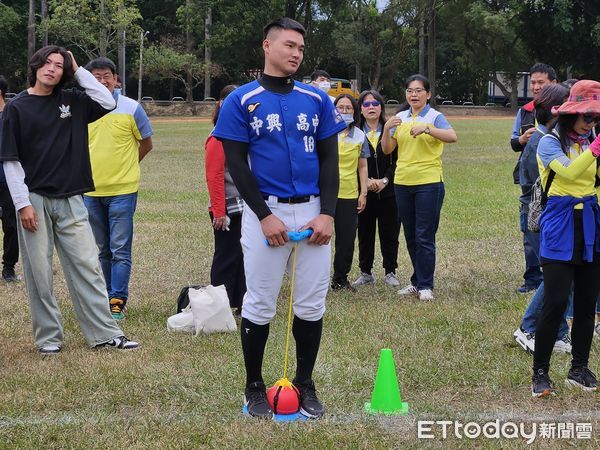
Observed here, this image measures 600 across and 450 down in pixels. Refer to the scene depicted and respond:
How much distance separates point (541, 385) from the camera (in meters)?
5.14

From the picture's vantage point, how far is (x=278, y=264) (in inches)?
181

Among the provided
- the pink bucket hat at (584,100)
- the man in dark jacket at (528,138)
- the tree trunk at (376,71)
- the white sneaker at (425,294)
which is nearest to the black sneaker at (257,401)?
the pink bucket hat at (584,100)

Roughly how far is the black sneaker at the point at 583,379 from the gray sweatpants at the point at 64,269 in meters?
3.23

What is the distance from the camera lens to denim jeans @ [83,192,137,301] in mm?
7216

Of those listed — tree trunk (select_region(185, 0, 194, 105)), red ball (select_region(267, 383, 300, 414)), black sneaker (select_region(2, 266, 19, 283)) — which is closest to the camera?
red ball (select_region(267, 383, 300, 414))

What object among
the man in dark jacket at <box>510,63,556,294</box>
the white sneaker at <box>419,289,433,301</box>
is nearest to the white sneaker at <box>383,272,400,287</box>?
the white sneaker at <box>419,289,433,301</box>

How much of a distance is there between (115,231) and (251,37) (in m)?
52.9

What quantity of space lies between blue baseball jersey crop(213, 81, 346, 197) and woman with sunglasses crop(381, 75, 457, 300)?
3.39 m

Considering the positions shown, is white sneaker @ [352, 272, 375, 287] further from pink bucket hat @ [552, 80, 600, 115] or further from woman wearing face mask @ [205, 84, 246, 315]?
pink bucket hat @ [552, 80, 600, 115]

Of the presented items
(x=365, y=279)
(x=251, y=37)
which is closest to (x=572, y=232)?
(x=365, y=279)

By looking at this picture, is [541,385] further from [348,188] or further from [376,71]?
[376,71]

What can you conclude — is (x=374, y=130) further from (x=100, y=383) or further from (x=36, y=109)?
(x=100, y=383)

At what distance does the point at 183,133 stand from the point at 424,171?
101 ft

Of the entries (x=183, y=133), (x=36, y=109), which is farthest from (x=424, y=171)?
(x=183, y=133)
